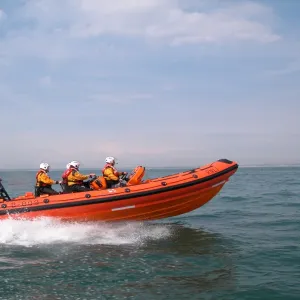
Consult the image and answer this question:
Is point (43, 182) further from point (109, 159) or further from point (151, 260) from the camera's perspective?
point (151, 260)

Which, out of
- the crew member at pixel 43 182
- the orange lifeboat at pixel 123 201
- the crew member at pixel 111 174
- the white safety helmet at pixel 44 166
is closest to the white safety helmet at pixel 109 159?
the crew member at pixel 111 174

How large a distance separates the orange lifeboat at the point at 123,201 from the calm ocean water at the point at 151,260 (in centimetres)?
25

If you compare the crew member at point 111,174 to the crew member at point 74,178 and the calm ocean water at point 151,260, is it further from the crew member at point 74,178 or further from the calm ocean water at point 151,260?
the calm ocean water at point 151,260

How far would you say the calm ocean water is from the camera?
17.1 feet

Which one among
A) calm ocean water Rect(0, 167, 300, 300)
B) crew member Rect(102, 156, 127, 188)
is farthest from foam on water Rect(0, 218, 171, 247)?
crew member Rect(102, 156, 127, 188)

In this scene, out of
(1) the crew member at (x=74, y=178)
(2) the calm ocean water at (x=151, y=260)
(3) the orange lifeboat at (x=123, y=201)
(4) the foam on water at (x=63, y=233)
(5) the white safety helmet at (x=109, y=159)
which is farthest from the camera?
(5) the white safety helmet at (x=109, y=159)

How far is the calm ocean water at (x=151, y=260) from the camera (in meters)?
5.21

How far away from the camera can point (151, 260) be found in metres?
6.66

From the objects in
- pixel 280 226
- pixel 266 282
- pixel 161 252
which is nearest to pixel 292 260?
pixel 266 282

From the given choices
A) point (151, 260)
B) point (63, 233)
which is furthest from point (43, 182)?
point (151, 260)

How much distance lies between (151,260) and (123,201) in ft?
7.23

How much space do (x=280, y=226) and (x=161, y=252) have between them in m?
3.70

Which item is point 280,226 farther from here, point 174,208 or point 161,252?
point 161,252

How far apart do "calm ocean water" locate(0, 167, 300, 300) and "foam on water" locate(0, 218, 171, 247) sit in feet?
0.07
